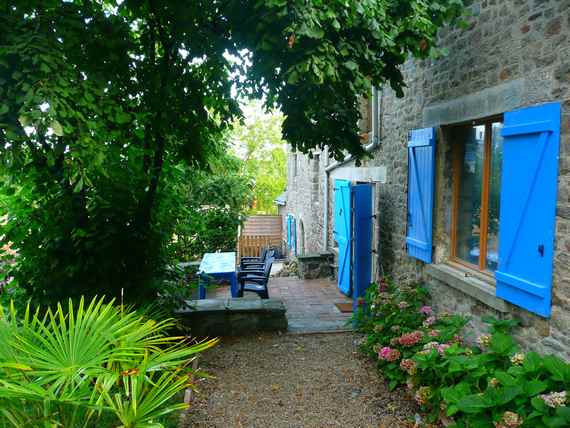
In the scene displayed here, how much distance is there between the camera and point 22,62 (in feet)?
Answer: 10.5

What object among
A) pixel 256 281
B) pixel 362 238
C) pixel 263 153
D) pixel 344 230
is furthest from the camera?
pixel 263 153

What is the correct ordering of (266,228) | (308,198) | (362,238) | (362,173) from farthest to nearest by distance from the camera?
(266,228) → (308,198) → (362,173) → (362,238)

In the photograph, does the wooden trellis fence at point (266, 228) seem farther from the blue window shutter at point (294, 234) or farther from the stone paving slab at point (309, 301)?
the stone paving slab at point (309, 301)

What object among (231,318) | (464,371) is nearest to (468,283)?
(464,371)

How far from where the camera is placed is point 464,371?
11.5 feet

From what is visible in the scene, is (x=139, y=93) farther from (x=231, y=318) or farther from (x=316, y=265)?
(x=316, y=265)

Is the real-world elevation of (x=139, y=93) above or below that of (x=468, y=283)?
above

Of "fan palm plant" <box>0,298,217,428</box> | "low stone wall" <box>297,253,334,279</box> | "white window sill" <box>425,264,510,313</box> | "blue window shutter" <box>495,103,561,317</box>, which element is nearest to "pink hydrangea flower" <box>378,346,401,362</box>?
"white window sill" <box>425,264,510,313</box>

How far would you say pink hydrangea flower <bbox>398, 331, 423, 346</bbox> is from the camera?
14.3 ft

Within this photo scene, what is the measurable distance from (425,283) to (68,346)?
159 inches

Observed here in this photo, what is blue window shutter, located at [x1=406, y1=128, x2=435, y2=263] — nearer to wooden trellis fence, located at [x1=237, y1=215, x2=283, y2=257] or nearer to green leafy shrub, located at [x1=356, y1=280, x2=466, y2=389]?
green leafy shrub, located at [x1=356, y1=280, x2=466, y2=389]

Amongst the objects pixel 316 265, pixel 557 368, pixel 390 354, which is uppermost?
pixel 557 368

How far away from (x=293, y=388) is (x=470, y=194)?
104 inches

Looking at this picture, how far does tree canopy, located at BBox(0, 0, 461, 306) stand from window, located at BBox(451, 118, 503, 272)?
95 cm
